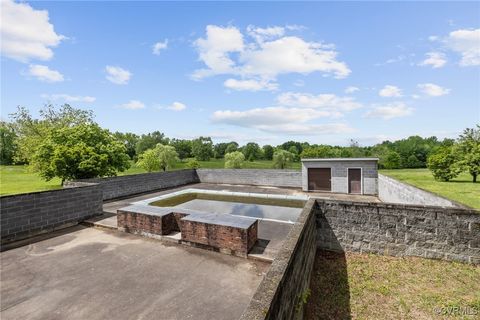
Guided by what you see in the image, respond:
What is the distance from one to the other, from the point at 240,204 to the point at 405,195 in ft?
24.3

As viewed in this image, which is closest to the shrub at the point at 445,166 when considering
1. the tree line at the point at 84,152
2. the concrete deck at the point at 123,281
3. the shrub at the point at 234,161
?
the tree line at the point at 84,152

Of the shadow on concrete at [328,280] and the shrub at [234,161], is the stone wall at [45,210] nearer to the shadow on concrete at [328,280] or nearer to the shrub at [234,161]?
the shadow on concrete at [328,280]

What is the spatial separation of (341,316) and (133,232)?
6.20 meters

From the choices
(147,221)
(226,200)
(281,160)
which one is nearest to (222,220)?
(147,221)

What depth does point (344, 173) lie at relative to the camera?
49.3ft

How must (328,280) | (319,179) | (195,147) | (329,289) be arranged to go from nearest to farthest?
(329,289)
(328,280)
(319,179)
(195,147)

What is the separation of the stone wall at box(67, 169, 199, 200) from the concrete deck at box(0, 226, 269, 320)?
5.88 m

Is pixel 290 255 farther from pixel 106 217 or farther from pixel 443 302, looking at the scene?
pixel 106 217

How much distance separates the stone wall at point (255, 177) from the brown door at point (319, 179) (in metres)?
1.08

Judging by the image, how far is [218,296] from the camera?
4125 millimetres

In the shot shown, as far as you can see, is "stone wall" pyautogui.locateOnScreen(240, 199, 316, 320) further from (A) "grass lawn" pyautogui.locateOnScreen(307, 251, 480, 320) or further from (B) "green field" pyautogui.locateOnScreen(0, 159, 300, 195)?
(B) "green field" pyautogui.locateOnScreen(0, 159, 300, 195)

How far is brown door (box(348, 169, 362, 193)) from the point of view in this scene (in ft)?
48.3

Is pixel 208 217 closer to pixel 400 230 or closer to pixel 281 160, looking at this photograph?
pixel 400 230

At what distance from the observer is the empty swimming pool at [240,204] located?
969 cm
